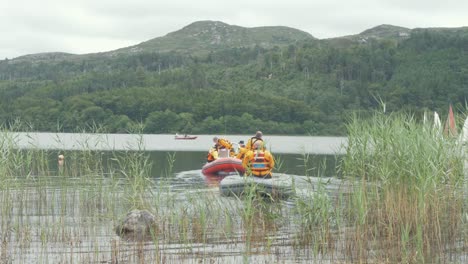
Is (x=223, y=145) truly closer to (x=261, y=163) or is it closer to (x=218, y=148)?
(x=218, y=148)

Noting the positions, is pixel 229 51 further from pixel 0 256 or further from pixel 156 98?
pixel 0 256

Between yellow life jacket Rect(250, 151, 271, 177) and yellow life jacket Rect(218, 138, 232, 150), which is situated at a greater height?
yellow life jacket Rect(250, 151, 271, 177)

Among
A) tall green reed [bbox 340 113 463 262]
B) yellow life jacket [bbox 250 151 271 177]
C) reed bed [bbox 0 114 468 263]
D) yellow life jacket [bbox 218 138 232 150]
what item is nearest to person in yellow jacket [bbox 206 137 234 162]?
yellow life jacket [bbox 218 138 232 150]

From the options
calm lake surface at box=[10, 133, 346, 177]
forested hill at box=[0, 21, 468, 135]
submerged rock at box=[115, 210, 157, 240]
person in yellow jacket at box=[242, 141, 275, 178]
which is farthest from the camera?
forested hill at box=[0, 21, 468, 135]

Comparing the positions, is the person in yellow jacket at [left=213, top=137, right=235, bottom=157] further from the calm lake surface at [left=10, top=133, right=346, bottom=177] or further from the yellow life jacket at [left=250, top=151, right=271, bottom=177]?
the yellow life jacket at [left=250, top=151, right=271, bottom=177]

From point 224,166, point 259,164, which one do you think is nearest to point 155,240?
point 259,164

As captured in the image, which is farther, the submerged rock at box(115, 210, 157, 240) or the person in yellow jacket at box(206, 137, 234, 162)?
the person in yellow jacket at box(206, 137, 234, 162)

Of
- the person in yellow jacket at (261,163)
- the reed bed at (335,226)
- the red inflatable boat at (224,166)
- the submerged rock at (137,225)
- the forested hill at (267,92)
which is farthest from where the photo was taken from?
the forested hill at (267,92)

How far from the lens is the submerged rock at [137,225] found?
37.2 ft

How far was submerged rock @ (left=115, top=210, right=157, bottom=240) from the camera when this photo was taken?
1134 cm

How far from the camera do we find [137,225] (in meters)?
11.4

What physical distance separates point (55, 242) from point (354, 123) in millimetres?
6122

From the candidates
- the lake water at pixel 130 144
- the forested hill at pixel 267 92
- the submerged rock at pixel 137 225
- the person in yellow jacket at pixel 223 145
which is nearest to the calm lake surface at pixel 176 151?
the lake water at pixel 130 144

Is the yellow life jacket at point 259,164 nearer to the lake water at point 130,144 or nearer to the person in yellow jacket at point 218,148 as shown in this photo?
the lake water at point 130,144
